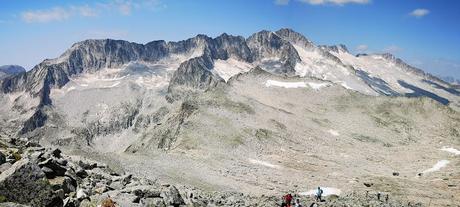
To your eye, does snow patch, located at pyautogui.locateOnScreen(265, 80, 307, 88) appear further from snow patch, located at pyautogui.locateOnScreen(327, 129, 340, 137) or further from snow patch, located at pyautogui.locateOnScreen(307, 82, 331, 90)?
snow patch, located at pyautogui.locateOnScreen(327, 129, 340, 137)

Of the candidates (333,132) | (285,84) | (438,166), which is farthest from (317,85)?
(438,166)

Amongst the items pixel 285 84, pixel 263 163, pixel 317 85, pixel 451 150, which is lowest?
pixel 263 163

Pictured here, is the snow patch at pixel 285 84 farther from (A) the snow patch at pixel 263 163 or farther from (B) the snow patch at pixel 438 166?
(A) the snow patch at pixel 263 163

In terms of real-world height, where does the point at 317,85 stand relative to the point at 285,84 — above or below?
above

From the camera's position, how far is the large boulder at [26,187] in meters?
20.6

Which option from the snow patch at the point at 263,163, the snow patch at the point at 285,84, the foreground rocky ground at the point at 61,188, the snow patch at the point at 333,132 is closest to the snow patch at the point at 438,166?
the snow patch at the point at 333,132

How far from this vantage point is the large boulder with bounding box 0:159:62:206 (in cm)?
2061

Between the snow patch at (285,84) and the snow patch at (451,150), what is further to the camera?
the snow patch at (285,84)

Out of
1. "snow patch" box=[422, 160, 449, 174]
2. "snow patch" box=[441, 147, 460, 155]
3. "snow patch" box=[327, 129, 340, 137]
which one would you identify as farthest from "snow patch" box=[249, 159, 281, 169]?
"snow patch" box=[441, 147, 460, 155]

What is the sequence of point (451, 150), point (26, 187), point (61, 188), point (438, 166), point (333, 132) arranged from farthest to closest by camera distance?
point (333, 132) → point (451, 150) → point (438, 166) → point (61, 188) → point (26, 187)

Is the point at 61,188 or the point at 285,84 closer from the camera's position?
the point at 61,188

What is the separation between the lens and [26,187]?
69.2 ft

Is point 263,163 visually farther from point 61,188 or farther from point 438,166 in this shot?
point 61,188

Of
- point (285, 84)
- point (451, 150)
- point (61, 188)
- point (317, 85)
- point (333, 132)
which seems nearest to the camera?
point (61, 188)
